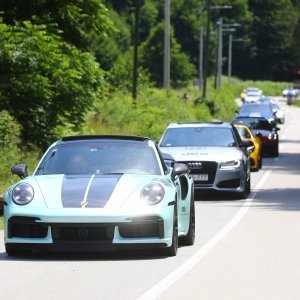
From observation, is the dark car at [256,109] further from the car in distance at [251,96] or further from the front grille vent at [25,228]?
the car in distance at [251,96]

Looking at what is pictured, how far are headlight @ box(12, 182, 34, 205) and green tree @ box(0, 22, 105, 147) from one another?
15.7 meters

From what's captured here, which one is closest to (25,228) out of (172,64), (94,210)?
(94,210)

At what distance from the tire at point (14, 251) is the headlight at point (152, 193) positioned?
139 cm

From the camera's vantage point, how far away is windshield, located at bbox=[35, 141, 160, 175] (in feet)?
47.2

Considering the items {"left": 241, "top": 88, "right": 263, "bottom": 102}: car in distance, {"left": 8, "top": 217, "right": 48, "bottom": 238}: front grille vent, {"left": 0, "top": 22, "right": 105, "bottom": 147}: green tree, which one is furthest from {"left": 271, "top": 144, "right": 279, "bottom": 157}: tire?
{"left": 241, "top": 88, "right": 263, "bottom": 102}: car in distance

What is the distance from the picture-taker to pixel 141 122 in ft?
145

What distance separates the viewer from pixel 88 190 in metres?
13.5

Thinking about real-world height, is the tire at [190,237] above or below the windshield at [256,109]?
above

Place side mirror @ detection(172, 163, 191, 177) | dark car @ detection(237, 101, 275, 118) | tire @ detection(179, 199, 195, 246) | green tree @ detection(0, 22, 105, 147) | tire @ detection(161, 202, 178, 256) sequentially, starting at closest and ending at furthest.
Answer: tire @ detection(161, 202, 178, 256)
side mirror @ detection(172, 163, 191, 177)
tire @ detection(179, 199, 195, 246)
green tree @ detection(0, 22, 105, 147)
dark car @ detection(237, 101, 275, 118)

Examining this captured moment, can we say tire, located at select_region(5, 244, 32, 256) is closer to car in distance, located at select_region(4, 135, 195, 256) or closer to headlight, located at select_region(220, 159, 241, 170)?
car in distance, located at select_region(4, 135, 195, 256)

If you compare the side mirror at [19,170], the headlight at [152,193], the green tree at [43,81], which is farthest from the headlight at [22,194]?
the green tree at [43,81]

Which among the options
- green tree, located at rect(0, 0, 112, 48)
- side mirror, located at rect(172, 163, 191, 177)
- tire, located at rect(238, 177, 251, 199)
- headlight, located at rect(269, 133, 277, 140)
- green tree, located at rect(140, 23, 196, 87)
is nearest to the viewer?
side mirror, located at rect(172, 163, 191, 177)

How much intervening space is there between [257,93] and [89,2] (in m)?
85.7

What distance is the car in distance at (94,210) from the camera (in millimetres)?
13156
